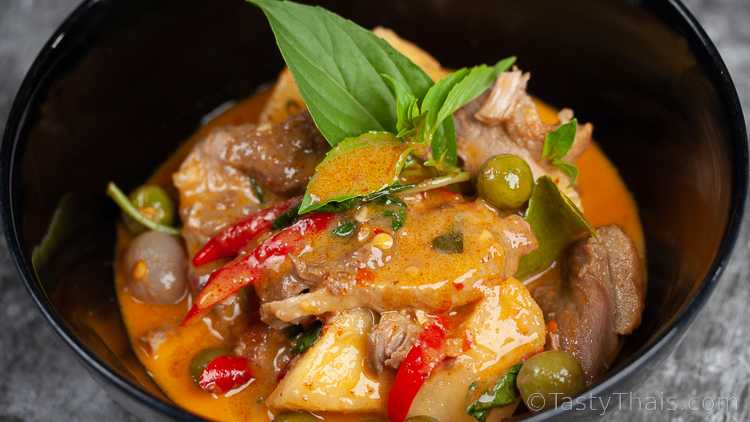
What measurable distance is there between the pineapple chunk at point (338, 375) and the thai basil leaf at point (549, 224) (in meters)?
0.80

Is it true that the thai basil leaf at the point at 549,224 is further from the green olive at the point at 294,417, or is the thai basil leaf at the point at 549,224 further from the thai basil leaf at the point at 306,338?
the green olive at the point at 294,417

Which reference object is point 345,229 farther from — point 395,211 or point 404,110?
point 404,110

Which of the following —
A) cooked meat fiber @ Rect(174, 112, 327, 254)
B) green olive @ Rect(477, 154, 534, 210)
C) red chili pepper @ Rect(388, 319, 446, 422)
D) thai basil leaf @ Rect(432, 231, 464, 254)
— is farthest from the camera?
cooked meat fiber @ Rect(174, 112, 327, 254)

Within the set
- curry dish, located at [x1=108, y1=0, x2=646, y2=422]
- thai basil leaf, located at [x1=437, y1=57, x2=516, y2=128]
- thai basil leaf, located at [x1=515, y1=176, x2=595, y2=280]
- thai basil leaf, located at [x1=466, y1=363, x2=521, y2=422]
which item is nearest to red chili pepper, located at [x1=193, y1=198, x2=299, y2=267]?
curry dish, located at [x1=108, y1=0, x2=646, y2=422]

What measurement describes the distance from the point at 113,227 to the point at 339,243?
151 cm

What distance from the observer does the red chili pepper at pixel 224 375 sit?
3.78 metres

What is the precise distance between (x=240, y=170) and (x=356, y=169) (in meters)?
0.70

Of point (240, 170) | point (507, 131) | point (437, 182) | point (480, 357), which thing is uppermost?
point (507, 131)

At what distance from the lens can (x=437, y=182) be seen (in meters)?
3.83

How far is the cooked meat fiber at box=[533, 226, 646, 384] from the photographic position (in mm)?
3707

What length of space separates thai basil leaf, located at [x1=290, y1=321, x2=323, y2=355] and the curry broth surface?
7.3 inches

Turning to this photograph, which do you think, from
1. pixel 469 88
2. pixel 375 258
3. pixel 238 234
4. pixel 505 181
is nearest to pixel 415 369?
pixel 375 258

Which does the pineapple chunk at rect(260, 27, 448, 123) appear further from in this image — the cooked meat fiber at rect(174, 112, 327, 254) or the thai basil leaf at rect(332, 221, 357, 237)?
the thai basil leaf at rect(332, 221, 357, 237)

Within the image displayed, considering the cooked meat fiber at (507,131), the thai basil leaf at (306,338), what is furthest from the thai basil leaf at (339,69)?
the thai basil leaf at (306,338)
